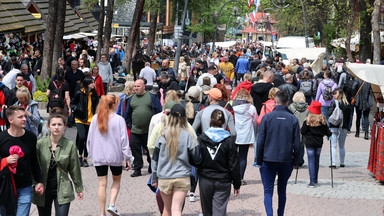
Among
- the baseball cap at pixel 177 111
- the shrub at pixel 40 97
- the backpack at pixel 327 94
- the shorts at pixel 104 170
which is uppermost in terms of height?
the baseball cap at pixel 177 111

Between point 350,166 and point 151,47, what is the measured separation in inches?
1312

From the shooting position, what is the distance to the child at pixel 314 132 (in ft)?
35.1

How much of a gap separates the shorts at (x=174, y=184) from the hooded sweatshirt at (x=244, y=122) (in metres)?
3.73

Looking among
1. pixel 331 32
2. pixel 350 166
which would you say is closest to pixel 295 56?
pixel 331 32

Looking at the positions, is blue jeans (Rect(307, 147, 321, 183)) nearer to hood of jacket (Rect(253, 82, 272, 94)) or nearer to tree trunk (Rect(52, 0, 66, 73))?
hood of jacket (Rect(253, 82, 272, 94))

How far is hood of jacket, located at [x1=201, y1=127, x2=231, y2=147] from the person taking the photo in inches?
269

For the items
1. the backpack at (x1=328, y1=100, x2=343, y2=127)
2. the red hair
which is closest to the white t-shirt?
the backpack at (x1=328, y1=100, x2=343, y2=127)

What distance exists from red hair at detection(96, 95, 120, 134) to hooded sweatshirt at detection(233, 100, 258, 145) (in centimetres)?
289

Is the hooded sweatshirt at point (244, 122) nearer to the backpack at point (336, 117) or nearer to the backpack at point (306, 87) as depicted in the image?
the backpack at point (336, 117)

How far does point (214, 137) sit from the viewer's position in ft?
22.4

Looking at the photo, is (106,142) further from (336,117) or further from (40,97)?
(40,97)

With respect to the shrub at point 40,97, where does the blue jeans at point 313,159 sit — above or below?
above

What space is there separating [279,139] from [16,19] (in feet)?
82.5

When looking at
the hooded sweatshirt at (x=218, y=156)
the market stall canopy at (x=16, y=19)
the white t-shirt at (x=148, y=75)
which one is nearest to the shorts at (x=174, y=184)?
the hooded sweatshirt at (x=218, y=156)
